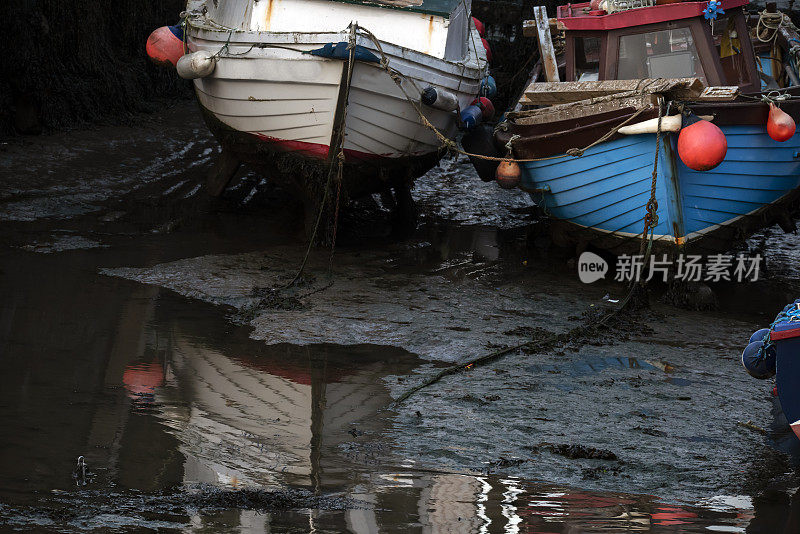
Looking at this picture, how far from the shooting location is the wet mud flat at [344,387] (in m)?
4.05

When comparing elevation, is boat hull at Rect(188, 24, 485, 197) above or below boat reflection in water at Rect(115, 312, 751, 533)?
above

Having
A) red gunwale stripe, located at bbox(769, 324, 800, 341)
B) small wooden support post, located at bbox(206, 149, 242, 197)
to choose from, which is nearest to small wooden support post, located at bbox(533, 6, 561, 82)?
small wooden support post, located at bbox(206, 149, 242, 197)

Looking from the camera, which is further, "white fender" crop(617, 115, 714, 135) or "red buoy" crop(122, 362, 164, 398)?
"white fender" crop(617, 115, 714, 135)

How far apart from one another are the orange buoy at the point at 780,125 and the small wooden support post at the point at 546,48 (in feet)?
8.57

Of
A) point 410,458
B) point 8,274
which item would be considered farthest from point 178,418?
point 8,274

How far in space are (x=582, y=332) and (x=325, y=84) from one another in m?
3.17

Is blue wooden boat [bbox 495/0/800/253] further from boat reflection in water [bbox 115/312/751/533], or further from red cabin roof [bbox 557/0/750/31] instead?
boat reflection in water [bbox 115/312/751/533]

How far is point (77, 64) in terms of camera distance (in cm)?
1311

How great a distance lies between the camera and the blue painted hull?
7.93 metres

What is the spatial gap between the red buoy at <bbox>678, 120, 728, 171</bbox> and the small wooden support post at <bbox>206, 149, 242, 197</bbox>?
4875 mm

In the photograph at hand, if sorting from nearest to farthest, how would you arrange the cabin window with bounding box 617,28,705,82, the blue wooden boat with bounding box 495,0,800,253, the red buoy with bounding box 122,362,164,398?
1. the red buoy with bounding box 122,362,164,398
2. the blue wooden boat with bounding box 495,0,800,253
3. the cabin window with bounding box 617,28,705,82

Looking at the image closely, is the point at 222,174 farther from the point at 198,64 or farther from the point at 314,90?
the point at 314,90

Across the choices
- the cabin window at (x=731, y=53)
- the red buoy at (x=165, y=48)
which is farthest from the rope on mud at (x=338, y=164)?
the cabin window at (x=731, y=53)

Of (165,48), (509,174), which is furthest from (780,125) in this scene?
(165,48)
